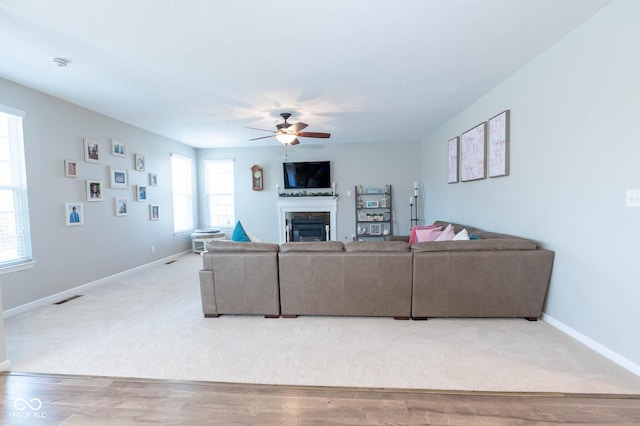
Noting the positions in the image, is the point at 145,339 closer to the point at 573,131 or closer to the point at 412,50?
the point at 412,50

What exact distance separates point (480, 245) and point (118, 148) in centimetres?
525

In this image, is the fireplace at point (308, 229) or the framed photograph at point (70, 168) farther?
the fireplace at point (308, 229)

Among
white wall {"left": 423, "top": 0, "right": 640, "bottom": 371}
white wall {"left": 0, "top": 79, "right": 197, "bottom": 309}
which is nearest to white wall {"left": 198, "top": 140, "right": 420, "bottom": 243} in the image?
white wall {"left": 0, "top": 79, "right": 197, "bottom": 309}

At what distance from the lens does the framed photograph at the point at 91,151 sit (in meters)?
4.08

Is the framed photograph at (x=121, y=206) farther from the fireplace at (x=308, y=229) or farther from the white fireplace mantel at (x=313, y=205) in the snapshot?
the fireplace at (x=308, y=229)

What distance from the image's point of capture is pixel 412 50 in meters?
2.63

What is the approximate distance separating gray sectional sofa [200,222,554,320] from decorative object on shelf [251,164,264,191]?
4.14 m

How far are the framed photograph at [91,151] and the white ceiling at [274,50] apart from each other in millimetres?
488

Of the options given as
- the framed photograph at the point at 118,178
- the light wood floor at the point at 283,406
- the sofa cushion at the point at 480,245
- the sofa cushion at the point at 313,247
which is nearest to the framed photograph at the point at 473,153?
the sofa cushion at the point at 480,245

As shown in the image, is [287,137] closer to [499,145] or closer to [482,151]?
[482,151]

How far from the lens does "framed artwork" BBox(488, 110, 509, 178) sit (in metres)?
3.27

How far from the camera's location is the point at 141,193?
5.20 meters

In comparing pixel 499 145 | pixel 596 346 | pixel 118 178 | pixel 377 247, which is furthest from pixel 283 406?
pixel 118 178

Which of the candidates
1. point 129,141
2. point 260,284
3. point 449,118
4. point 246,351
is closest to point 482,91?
point 449,118
